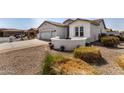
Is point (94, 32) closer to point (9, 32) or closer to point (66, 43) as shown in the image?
point (66, 43)

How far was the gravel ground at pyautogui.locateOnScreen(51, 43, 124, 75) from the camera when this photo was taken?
338 centimetres

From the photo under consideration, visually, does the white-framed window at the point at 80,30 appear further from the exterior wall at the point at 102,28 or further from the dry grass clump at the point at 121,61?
the dry grass clump at the point at 121,61

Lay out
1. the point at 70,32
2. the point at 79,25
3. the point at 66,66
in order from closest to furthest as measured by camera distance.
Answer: the point at 66,66 < the point at 70,32 < the point at 79,25

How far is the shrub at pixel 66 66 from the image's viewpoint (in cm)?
328

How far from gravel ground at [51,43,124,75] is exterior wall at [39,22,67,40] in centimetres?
32

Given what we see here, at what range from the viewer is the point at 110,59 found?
3568 mm

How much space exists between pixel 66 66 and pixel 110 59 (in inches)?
32.6

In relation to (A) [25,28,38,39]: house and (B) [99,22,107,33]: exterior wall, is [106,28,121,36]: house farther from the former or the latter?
(A) [25,28,38,39]: house

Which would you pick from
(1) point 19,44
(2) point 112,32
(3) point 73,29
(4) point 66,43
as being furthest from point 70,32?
(1) point 19,44

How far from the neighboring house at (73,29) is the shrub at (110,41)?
0.14 meters

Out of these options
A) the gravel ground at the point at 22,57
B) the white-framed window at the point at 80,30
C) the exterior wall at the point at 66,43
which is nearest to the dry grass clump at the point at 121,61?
the exterior wall at the point at 66,43

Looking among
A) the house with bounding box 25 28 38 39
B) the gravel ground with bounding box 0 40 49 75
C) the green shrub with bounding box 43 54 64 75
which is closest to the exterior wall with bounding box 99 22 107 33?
the green shrub with bounding box 43 54 64 75

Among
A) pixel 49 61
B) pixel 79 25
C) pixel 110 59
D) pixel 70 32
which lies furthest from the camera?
pixel 79 25
